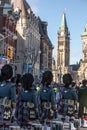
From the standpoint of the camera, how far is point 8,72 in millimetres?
14219

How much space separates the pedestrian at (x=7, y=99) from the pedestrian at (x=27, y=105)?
25cm

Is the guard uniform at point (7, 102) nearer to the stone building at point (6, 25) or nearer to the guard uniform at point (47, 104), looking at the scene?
the guard uniform at point (47, 104)

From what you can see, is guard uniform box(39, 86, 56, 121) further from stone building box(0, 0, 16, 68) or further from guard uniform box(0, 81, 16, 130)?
stone building box(0, 0, 16, 68)

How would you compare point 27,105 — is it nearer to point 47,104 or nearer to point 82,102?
point 47,104

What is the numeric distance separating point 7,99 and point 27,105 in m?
0.59

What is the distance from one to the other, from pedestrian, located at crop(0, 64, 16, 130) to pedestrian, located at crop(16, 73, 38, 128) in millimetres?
246

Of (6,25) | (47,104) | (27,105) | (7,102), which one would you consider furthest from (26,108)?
(6,25)

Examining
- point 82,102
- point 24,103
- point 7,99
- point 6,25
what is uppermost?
point 6,25

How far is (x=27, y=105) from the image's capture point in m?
14.3

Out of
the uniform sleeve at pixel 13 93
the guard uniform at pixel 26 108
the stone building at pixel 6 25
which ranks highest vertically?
the stone building at pixel 6 25

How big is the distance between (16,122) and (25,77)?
1269 mm

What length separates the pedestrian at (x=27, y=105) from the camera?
14.2m

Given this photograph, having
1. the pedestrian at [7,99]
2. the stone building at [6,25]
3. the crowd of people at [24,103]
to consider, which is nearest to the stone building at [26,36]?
→ the stone building at [6,25]

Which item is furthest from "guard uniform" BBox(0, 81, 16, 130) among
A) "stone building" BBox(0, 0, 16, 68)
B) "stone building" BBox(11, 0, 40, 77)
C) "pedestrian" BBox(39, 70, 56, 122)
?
"stone building" BBox(11, 0, 40, 77)
